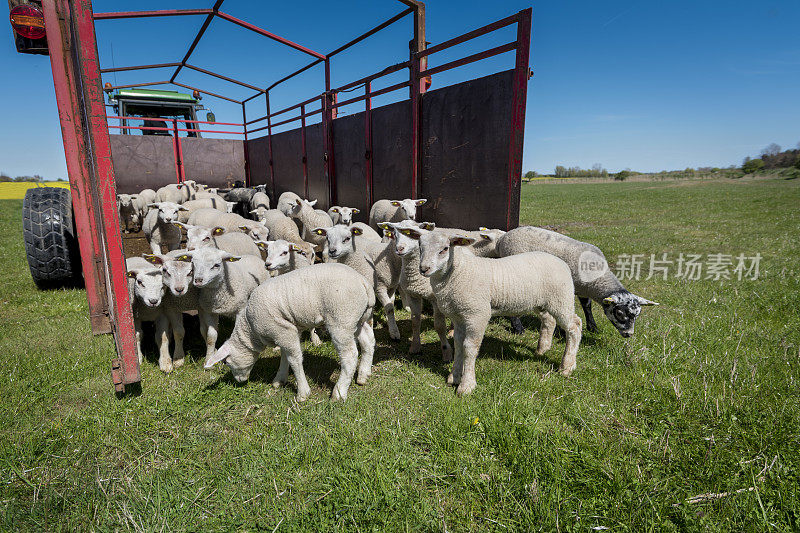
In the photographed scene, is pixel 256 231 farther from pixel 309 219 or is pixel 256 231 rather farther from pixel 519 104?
pixel 519 104

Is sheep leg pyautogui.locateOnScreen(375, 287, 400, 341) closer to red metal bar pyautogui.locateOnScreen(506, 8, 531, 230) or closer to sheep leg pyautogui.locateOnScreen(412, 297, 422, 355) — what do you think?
sheep leg pyautogui.locateOnScreen(412, 297, 422, 355)

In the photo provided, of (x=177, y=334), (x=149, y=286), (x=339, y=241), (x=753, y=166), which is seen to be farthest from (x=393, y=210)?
(x=753, y=166)

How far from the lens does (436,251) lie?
326cm

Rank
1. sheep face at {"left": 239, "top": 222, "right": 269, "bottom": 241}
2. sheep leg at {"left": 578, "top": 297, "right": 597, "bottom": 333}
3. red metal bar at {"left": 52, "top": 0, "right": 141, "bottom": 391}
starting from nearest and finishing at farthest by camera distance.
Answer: red metal bar at {"left": 52, "top": 0, "right": 141, "bottom": 391} < sheep leg at {"left": 578, "top": 297, "right": 597, "bottom": 333} < sheep face at {"left": 239, "top": 222, "right": 269, "bottom": 241}

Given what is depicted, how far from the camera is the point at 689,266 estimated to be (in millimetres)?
8078

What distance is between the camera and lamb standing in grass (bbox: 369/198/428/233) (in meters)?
5.83

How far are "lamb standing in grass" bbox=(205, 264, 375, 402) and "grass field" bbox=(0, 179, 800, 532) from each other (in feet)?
1.03

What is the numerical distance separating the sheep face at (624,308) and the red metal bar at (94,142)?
4.61 m

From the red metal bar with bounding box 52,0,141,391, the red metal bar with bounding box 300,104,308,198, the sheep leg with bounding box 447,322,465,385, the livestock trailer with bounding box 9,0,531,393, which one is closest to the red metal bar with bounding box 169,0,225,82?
the livestock trailer with bounding box 9,0,531,393

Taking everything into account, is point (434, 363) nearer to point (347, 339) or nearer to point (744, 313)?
point (347, 339)

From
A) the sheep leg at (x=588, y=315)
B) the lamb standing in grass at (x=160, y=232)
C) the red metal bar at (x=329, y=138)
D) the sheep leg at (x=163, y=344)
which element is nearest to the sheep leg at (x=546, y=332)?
the sheep leg at (x=588, y=315)

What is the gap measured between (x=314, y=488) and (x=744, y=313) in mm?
5974

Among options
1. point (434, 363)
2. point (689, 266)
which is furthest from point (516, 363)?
point (689, 266)

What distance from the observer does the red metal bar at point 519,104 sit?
409 centimetres
